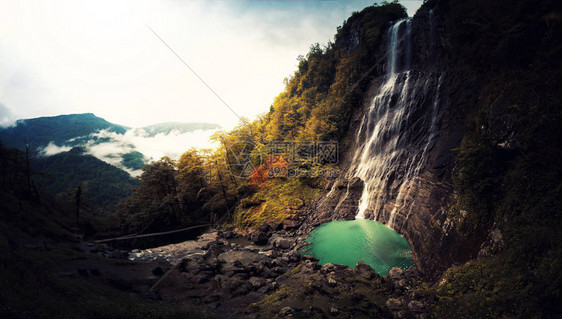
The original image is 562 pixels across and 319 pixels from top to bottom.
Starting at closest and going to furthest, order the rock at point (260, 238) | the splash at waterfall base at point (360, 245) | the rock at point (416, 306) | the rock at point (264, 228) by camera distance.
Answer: the rock at point (416, 306)
the splash at waterfall base at point (360, 245)
the rock at point (260, 238)
the rock at point (264, 228)

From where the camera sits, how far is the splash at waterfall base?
35.1 feet

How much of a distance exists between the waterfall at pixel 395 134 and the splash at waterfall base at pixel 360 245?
3.98 feet

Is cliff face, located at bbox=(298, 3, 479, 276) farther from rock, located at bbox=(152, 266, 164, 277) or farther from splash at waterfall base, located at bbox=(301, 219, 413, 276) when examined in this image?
rock, located at bbox=(152, 266, 164, 277)

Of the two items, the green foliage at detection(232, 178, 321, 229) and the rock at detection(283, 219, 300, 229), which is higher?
the green foliage at detection(232, 178, 321, 229)

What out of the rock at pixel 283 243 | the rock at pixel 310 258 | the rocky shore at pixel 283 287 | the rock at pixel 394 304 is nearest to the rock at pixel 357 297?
the rocky shore at pixel 283 287

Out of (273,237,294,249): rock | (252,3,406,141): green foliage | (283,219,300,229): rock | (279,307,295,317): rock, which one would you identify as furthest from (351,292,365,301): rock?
(252,3,406,141): green foliage

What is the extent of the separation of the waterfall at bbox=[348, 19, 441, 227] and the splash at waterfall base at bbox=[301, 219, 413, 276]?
1.21 metres

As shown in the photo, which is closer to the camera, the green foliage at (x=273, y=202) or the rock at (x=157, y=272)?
the rock at (x=157, y=272)

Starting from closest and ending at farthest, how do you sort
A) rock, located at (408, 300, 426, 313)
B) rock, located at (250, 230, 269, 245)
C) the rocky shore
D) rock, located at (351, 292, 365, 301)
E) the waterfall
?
1. rock, located at (408, 300, 426, 313)
2. the rocky shore
3. rock, located at (351, 292, 365, 301)
4. the waterfall
5. rock, located at (250, 230, 269, 245)

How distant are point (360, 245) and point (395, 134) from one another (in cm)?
948

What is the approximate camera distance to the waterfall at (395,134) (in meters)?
14.1

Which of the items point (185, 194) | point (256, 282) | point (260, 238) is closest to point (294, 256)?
point (256, 282)

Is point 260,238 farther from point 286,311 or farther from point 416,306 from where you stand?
point 416,306

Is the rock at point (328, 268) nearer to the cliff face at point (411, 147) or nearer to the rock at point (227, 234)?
the cliff face at point (411, 147)
